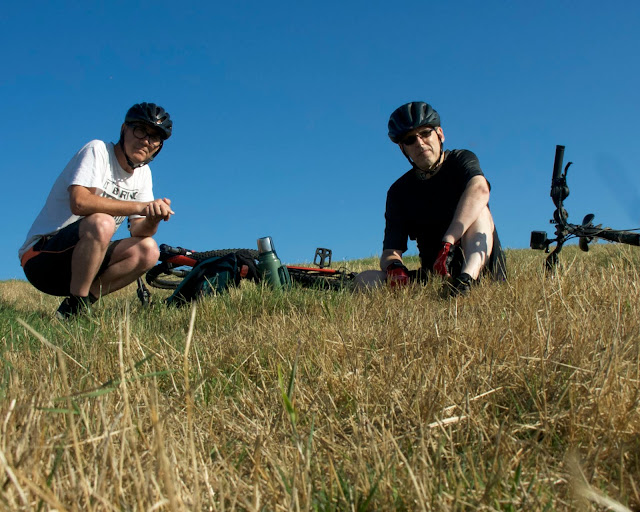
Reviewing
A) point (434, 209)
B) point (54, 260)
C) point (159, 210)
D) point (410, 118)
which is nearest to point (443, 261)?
point (434, 209)

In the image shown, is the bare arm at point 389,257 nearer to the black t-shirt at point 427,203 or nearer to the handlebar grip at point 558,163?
the black t-shirt at point 427,203

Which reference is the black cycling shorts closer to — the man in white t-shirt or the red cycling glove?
the man in white t-shirt

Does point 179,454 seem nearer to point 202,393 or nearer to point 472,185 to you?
point 202,393

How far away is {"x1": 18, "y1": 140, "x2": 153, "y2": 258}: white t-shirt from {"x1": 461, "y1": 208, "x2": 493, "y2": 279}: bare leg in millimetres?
3345

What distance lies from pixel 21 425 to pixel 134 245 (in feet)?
14.5

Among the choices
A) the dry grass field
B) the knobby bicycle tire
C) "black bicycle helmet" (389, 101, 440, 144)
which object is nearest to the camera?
the dry grass field

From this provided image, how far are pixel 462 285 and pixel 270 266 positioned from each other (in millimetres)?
2220

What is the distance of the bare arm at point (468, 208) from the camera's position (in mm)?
4698

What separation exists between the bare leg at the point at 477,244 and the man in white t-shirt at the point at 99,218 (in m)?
2.65

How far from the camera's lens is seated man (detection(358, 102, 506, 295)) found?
4.74 m

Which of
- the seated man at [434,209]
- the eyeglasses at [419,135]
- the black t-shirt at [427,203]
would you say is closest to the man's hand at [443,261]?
the seated man at [434,209]

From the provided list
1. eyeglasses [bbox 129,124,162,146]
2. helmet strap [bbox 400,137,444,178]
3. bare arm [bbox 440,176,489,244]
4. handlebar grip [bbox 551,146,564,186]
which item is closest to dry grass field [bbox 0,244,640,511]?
bare arm [bbox 440,176,489,244]

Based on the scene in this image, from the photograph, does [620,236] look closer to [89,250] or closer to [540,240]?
[540,240]

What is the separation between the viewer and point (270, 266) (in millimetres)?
5660
